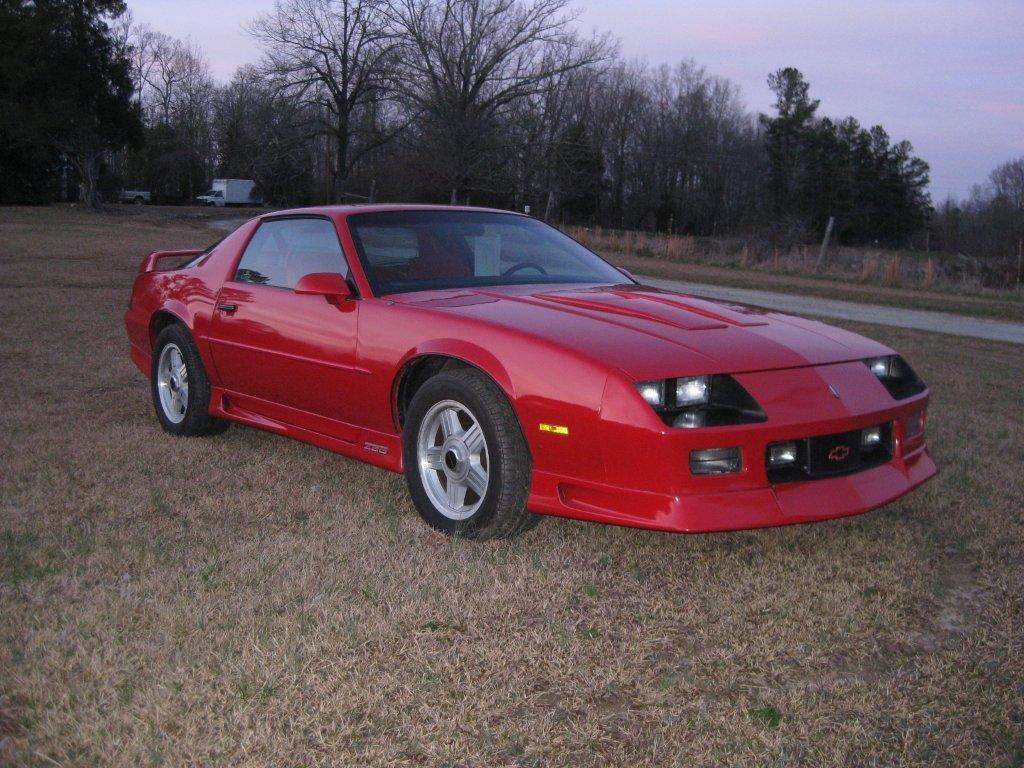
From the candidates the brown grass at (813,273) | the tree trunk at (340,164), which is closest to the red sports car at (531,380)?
the brown grass at (813,273)

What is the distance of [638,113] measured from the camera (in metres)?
71.9

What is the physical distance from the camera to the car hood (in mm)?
3379

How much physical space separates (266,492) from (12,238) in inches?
808

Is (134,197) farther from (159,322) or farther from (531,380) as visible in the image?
(531,380)

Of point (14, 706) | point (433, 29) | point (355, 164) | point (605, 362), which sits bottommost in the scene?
point (14, 706)

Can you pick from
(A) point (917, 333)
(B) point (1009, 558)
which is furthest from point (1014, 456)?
(A) point (917, 333)

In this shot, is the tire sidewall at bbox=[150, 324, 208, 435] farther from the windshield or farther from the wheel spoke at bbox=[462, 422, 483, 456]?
the wheel spoke at bbox=[462, 422, 483, 456]

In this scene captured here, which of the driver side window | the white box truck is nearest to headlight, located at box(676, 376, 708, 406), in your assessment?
the driver side window

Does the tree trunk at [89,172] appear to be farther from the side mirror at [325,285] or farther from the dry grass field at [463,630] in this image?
the side mirror at [325,285]

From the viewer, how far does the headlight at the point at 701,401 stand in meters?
3.27

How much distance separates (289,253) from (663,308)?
6.29ft

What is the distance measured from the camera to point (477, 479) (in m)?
3.73

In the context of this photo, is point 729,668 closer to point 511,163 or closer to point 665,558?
point 665,558

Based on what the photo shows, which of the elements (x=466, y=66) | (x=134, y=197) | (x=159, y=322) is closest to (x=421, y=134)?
(x=466, y=66)
